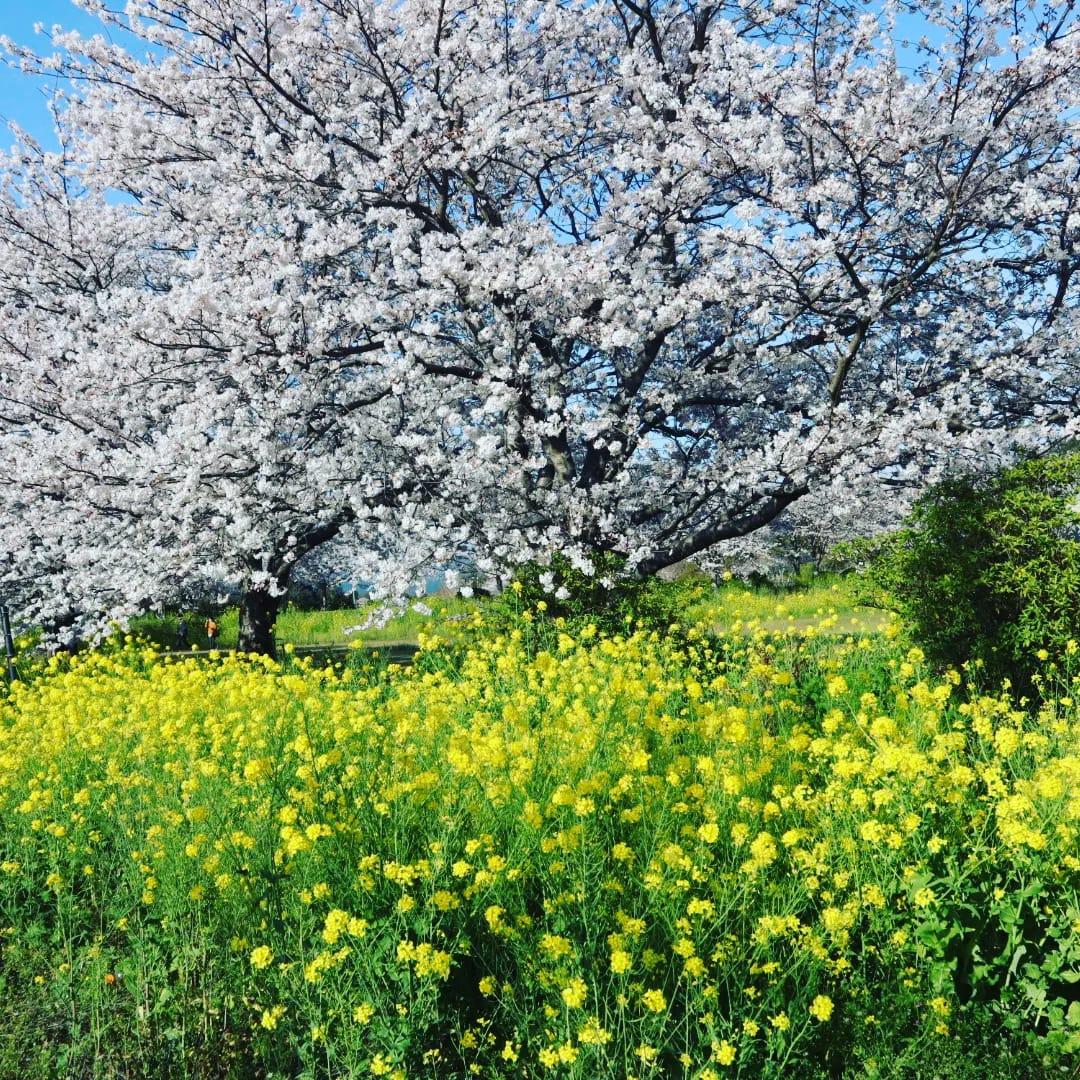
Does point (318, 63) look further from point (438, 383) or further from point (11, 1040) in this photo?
point (11, 1040)

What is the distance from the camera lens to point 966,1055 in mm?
3092

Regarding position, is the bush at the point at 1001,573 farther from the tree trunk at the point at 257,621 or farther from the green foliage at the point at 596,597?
the tree trunk at the point at 257,621

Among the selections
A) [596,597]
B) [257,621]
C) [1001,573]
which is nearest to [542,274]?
[596,597]

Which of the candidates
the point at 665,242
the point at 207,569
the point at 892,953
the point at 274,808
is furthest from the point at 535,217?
the point at 892,953

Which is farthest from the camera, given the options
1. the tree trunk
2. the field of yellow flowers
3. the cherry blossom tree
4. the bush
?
the tree trunk

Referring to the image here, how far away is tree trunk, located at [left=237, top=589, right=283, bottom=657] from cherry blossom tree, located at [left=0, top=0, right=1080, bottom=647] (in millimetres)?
3049

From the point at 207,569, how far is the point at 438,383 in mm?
3283

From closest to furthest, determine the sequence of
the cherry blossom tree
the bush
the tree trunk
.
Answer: the bush, the cherry blossom tree, the tree trunk

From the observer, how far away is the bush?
8016mm

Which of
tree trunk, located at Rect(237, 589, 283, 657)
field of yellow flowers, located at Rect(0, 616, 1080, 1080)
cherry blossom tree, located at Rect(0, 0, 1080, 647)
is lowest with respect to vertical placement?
field of yellow flowers, located at Rect(0, 616, 1080, 1080)

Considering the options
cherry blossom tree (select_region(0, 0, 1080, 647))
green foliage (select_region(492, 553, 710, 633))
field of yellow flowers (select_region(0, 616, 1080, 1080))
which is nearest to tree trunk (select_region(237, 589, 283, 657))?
cherry blossom tree (select_region(0, 0, 1080, 647))

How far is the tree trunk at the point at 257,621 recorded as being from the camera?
1462 cm

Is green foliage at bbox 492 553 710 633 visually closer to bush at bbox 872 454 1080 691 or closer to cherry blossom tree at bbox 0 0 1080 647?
cherry blossom tree at bbox 0 0 1080 647

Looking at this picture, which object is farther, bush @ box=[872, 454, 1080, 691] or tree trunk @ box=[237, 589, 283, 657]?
tree trunk @ box=[237, 589, 283, 657]
